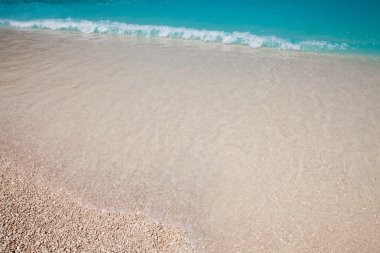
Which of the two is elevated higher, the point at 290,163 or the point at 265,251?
the point at 290,163

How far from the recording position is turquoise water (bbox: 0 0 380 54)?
10.2 m

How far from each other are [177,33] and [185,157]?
7.90m

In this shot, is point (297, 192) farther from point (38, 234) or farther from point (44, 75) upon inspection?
point (44, 75)

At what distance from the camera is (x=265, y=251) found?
8.07 feet

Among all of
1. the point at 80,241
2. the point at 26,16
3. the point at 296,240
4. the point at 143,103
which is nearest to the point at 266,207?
the point at 296,240

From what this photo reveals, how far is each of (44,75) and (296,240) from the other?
5.44 metres

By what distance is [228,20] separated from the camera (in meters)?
13.1

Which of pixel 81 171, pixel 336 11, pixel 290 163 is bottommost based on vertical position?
pixel 81 171

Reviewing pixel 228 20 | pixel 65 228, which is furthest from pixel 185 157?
pixel 228 20

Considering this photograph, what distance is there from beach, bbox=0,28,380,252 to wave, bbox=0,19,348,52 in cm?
324

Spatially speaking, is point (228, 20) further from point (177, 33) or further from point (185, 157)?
point (185, 157)

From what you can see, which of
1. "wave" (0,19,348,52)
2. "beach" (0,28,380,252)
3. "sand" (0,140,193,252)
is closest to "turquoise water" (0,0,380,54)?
Result: "wave" (0,19,348,52)

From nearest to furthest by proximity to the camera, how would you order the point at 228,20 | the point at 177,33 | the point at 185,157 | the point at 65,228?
the point at 65,228, the point at 185,157, the point at 177,33, the point at 228,20

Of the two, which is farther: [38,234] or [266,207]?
[266,207]
